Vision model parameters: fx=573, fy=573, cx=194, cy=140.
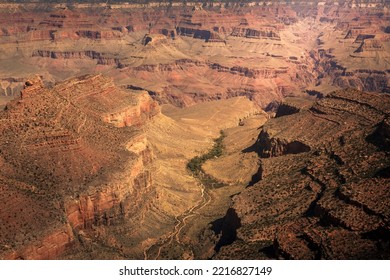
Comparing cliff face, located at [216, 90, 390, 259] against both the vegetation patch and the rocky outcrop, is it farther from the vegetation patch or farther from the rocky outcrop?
the rocky outcrop

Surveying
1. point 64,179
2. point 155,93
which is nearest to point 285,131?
point 64,179

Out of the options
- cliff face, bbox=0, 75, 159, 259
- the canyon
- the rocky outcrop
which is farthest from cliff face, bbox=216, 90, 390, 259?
the rocky outcrop

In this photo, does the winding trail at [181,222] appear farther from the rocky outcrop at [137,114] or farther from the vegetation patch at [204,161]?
the rocky outcrop at [137,114]

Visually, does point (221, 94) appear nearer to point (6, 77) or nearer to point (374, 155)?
point (6, 77)

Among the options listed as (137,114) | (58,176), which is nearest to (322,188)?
(58,176)

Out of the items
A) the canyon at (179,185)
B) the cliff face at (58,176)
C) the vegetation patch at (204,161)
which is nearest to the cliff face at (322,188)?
the canyon at (179,185)
